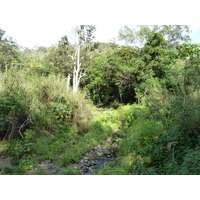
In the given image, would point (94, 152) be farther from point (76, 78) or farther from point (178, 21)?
point (76, 78)

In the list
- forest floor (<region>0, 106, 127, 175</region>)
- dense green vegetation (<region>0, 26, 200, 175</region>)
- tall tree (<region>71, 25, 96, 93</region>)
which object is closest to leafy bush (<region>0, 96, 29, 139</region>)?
dense green vegetation (<region>0, 26, 200, 175</region>)

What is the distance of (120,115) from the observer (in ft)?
19.5

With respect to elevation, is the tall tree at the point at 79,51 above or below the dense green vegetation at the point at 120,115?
above

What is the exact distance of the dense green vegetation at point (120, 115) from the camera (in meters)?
2.31

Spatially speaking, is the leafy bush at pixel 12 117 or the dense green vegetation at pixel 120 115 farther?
the leafy bush at pixel 12 117

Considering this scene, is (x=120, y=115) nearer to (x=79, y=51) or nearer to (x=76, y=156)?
(x=76, y=156)

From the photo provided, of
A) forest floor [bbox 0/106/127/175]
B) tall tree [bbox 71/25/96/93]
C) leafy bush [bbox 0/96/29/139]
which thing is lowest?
forest floor [bbox 0/106/127/175]

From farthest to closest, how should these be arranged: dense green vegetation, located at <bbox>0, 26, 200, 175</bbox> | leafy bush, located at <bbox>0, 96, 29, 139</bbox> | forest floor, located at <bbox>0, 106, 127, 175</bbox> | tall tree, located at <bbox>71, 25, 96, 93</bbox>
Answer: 1. tall tree, located at <bbox>71, 25, 96, 93</bbox>
2. leafy bush, located at <bbox>0, 96, 29, 139</bbox>
3. forest floor, located at <bbox>0, 106, 127, 175</bbox>
4. dense green vegetation, located at <bbox>0, 26, 200, 175</bbox>

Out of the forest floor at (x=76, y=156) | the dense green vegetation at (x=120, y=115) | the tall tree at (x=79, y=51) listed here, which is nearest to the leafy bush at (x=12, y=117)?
the dense green vegetation at (x=120, y=115)

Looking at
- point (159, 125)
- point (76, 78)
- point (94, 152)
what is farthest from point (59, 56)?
point (159, 125)

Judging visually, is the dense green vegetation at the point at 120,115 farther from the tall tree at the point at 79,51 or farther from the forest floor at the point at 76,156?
the tall tree at the point at 79,51

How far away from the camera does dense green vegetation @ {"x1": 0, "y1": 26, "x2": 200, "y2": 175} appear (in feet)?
7.58

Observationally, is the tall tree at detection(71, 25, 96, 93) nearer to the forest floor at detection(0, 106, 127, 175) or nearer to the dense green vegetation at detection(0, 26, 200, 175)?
the dense green vegetation at detection(0, 26, 200, 175)

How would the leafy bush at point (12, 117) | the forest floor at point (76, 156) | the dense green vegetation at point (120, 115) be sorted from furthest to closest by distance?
the leafy bush at point (12, 117) → the forest floor at point (76, 156) → the dense green vegetation at point (120, 115)
